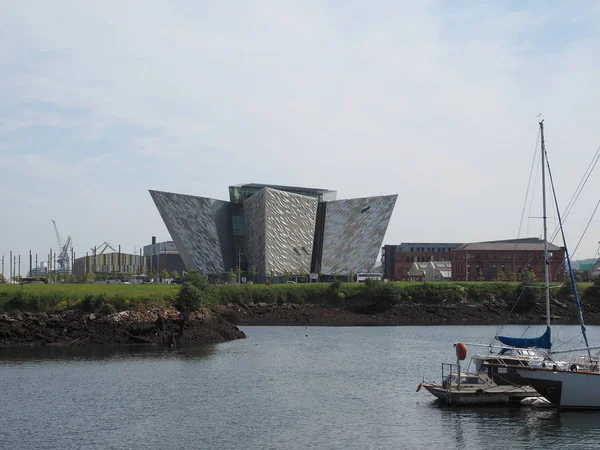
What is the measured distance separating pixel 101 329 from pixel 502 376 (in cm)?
3473

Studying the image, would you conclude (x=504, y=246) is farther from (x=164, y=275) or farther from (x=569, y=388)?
(x=569, y=388)

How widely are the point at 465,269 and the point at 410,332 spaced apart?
7575 cm

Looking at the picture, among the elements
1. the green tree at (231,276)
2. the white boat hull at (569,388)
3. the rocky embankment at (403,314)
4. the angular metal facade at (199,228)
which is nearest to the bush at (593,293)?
the rocky embankment at (403,314)

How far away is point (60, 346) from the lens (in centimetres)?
6034

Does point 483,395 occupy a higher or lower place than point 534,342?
lower

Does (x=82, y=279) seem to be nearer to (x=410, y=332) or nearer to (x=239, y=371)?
(x=410, y=332)

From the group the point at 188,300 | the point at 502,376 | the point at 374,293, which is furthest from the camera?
the point at 374,293

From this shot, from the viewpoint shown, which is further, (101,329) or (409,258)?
(409,258)

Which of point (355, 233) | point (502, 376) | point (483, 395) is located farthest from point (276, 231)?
point (483, 395)

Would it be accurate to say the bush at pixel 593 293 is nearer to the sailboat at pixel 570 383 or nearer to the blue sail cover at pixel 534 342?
the blue sail cover at pixel 534 342

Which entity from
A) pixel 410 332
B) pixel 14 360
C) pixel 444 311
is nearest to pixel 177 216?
pixel 444 311

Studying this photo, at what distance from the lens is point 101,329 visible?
6341 centimetres

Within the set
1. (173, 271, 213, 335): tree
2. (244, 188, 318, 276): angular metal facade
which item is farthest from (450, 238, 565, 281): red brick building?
(173, 271, 213, 335): tree

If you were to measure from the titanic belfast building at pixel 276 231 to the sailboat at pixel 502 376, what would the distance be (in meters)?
81.0
